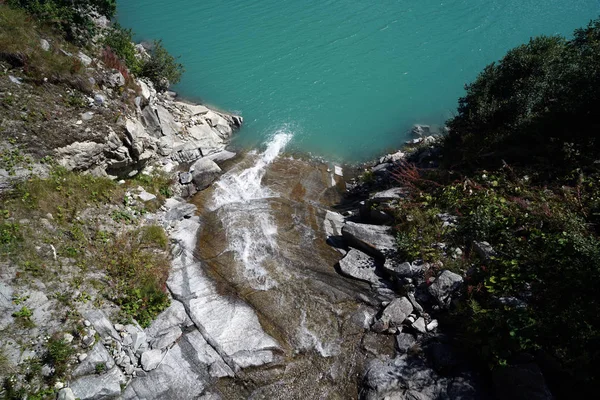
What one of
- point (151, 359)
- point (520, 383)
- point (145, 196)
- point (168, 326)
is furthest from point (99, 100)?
point (520, 383)

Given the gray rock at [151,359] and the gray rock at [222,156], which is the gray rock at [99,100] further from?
the gray rock at [151,359]

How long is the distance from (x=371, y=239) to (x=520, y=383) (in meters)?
6.30

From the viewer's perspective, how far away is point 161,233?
41.8 ft

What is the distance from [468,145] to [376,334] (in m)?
9.45

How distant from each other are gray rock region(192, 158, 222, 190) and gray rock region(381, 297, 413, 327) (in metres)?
10.9

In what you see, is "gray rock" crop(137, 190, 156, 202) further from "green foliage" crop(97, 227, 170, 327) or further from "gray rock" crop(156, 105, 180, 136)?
"gray rock" crop(156, 105, 180, 136)

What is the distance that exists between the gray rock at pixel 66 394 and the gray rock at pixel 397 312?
8.13 meters

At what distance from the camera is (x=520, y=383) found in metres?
7.32

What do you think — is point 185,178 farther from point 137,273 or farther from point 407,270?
point 407,270

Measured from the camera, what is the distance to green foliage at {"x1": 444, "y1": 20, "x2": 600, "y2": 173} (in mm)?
11750

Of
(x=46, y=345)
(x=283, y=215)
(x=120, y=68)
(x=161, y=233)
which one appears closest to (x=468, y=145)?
(x=283, y=215)

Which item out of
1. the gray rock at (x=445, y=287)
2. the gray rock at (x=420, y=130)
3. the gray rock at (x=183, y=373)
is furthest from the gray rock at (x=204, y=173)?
the gray rock at (x=420, y=130)

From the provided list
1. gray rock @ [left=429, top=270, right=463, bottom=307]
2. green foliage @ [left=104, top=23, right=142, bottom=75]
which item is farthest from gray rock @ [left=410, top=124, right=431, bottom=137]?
green foliage @ [left=104, top=23, right=142, bottom=75]

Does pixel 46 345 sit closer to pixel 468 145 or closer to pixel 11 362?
pixel 11 362
